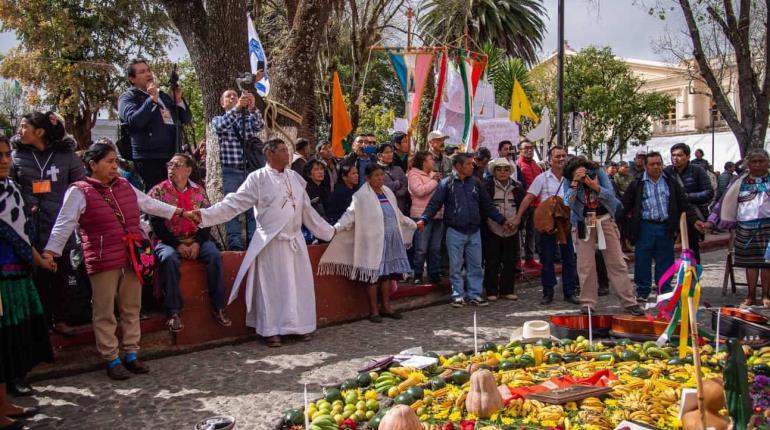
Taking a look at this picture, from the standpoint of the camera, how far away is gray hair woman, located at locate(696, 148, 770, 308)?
8.40m

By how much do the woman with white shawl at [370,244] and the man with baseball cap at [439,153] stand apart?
6.89ft

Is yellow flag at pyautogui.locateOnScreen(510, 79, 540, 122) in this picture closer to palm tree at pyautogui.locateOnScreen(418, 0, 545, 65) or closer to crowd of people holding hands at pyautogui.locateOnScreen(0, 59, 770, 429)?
crowd of people holding hands at pyautogui.locateOnScreen(0, 59, 770, 429)

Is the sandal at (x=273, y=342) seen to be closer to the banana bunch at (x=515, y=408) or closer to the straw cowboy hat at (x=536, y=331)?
the straw cowboy hat at (x=536, y=331)

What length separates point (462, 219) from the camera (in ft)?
28.6

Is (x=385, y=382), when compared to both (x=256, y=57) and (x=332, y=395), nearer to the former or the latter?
(x=332, y=395)

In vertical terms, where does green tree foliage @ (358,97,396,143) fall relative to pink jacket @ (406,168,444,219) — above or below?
above

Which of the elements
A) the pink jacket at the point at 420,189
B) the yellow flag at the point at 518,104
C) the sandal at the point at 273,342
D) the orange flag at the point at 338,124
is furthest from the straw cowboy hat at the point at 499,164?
the yellow flag at the point at 518,104

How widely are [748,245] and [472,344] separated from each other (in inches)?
171

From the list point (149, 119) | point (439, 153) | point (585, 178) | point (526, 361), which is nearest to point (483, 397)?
point (526, 361)

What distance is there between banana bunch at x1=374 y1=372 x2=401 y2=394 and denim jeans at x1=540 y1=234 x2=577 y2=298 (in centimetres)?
421

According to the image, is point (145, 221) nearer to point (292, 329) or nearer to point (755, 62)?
point (292, 329)

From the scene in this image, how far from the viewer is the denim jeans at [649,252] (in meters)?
8.34

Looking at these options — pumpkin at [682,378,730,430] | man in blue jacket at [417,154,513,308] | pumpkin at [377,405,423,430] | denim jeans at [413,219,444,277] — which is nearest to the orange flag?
denim jeans at [413,219,444,277]

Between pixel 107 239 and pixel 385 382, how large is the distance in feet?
8.62
